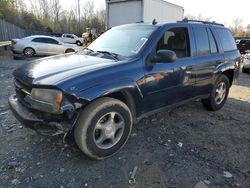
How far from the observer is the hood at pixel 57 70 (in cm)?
267

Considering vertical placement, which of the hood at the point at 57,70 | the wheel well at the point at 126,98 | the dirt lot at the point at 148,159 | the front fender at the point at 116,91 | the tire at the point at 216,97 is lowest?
the dirt lot at the point at 148,159

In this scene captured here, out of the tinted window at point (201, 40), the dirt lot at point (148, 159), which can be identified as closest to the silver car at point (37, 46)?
the dirt lot at point (148, 159)

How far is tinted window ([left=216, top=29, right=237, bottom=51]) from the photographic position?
4.86m

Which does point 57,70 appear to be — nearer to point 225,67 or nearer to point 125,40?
point 125,40

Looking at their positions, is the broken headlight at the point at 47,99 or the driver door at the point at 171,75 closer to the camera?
the broken headlight at the point at 47,99

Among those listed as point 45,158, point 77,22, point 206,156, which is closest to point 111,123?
point 45,158

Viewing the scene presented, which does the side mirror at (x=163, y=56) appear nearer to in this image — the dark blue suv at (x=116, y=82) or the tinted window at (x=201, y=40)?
the dark blue suv at (x=116, y=82)

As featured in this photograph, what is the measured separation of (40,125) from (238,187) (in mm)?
2395

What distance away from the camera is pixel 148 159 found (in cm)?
312

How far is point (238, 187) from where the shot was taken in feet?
8.72

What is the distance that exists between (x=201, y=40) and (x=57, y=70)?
274cm

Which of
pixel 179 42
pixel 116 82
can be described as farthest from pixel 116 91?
pixel 179 42

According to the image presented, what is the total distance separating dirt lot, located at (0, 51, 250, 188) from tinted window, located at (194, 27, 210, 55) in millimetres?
1363

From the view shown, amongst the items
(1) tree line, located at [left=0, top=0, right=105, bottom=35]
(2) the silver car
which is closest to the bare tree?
(1) tree line, located at [left=0, top=0, right=105, bottom=35]
